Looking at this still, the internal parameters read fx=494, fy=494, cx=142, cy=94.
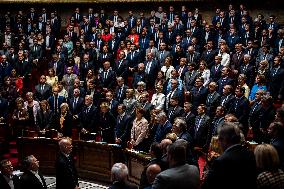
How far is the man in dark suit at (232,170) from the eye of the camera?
Result: 348 cm

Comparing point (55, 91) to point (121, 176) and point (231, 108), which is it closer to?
point (231, 108)

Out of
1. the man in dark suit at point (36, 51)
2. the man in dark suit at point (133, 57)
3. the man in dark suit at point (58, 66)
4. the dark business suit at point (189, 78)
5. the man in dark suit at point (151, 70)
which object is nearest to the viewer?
the dark business suit at point (189, 78)

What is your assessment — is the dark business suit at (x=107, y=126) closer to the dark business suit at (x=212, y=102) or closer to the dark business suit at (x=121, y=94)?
the dark business suit at (x=121, y=94)

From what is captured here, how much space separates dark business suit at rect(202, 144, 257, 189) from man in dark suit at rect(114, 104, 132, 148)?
4678mm

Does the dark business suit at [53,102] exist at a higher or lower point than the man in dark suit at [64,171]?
higher

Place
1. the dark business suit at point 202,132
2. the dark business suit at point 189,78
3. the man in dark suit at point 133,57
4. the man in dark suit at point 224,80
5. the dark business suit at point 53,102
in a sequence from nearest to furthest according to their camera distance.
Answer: the dark business suit at point 202,132
the man in dark suit at point 224,80
the dark business suit at point 189,78
the dark business suit at point 53,102
the man in dark suit at point 133,57

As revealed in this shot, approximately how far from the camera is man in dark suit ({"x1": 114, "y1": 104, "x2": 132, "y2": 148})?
8164 mm

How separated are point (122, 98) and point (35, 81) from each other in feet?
11.0

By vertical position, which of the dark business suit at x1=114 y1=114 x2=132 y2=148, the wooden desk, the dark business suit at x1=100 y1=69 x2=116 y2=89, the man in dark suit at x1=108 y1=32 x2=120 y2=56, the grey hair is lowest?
the wooden desk

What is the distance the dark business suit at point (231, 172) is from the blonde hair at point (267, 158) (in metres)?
0.19

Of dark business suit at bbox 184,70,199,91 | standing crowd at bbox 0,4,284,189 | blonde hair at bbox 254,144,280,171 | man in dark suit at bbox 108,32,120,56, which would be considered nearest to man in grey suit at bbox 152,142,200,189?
blonde hair at bbox 254,144,280,171

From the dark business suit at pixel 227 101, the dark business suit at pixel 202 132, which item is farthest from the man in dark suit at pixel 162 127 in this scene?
the dark business suit at pixel 227 101

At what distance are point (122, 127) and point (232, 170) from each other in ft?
16.0

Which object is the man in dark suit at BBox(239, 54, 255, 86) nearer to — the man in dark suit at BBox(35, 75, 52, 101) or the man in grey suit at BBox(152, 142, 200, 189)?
the man in dark suit at BBox(35, 75, 52, 101)
